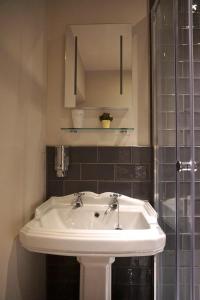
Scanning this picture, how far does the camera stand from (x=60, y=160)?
1662 millimetres

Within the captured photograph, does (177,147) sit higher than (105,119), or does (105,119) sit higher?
(105,119)

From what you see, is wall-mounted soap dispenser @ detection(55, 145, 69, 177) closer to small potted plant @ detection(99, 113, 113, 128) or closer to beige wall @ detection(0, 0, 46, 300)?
beige wall @ detection(0, 0, 46, 300)

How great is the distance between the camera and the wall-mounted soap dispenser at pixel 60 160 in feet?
5.46

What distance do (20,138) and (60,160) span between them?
397mm

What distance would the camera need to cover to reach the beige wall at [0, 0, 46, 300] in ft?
3.77

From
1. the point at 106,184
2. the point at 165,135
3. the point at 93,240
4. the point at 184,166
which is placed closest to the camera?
the point at 93,240

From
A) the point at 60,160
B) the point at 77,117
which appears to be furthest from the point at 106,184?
the point at 77,117

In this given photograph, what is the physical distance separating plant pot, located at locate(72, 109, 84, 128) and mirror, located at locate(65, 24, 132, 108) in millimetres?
65

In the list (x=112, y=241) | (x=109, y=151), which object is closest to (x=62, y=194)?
(x=109, y=151)

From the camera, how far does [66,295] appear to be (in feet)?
5.68

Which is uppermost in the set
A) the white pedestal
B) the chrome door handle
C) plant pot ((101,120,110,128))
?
plant pot ((101,120,110,128))

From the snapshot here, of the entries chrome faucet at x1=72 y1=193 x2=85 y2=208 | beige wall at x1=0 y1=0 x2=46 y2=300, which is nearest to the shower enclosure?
chrome faucet at x1=72 y1=193 x2=85 y2=208

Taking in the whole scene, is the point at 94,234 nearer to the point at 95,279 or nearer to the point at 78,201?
the point at 95,279

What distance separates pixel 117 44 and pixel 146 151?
0.76 meters
